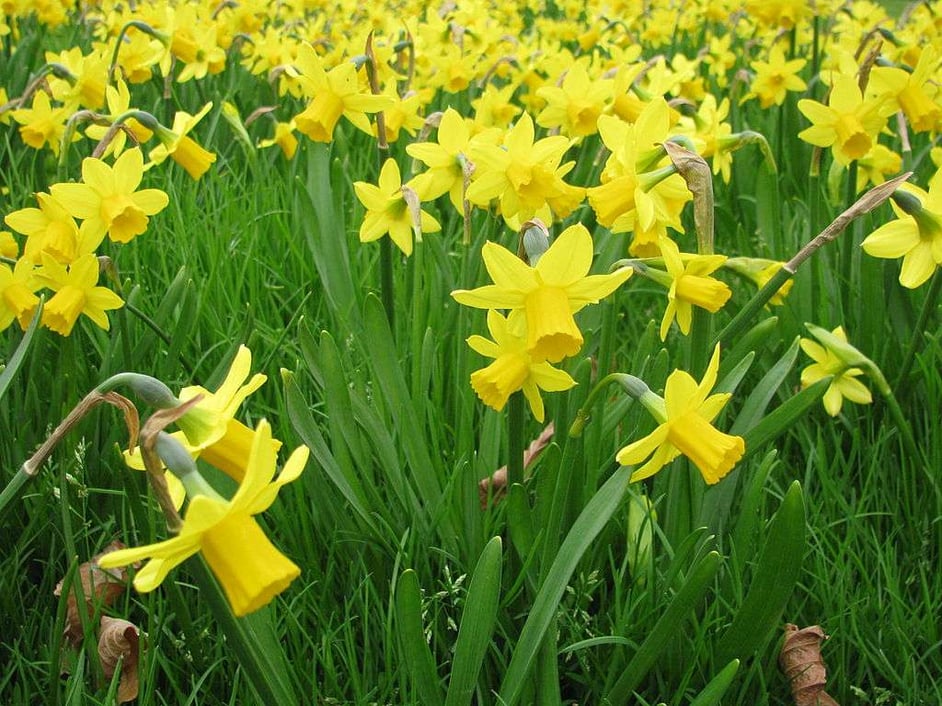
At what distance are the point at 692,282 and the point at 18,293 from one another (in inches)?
45.5

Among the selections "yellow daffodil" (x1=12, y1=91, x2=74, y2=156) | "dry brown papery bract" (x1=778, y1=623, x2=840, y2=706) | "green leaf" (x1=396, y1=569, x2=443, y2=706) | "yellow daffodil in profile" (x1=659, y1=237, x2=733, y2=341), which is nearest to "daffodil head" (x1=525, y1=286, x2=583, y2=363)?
"yellow daffodil in profile" (x1=659, y1=237, x2=733, y2=341)

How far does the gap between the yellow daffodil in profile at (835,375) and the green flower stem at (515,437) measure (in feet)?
2.49

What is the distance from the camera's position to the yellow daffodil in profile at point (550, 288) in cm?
119

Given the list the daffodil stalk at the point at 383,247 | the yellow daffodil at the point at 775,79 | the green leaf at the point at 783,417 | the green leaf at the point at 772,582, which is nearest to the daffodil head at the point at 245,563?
the green leaf at the point at 772,582

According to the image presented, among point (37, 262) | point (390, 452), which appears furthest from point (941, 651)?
point (37, 262)

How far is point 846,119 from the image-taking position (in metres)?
2.10

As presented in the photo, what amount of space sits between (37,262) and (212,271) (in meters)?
0.75

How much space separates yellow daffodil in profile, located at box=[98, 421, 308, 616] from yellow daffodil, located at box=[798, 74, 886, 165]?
1660 millimetres

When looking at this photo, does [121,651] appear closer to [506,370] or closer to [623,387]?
[506,370]

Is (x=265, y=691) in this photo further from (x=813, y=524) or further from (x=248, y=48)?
(x=248, y=48)

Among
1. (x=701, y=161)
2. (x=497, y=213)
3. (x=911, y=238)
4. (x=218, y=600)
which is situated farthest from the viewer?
(x=497, y=213)

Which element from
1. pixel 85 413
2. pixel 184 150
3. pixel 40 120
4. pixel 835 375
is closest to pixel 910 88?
pixel 835 375

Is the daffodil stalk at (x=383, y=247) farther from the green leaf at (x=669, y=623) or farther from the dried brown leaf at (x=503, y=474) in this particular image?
the green leaf at (x=669, y=623)

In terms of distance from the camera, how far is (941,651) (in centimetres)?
157
